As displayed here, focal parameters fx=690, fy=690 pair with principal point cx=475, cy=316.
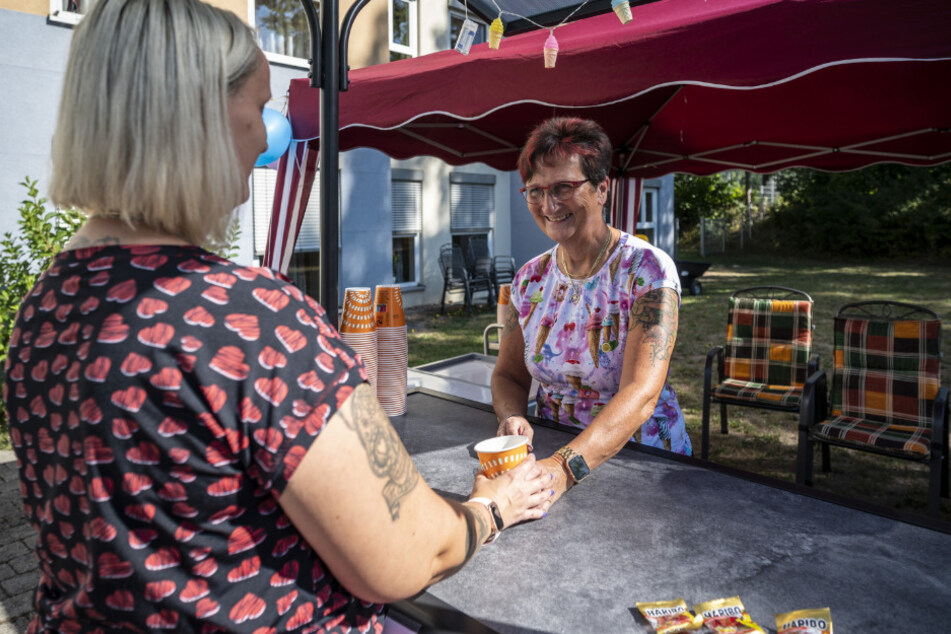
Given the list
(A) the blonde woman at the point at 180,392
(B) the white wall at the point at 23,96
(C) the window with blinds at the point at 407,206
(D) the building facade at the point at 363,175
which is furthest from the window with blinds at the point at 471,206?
(A) the blonde woman at the point at 180,392

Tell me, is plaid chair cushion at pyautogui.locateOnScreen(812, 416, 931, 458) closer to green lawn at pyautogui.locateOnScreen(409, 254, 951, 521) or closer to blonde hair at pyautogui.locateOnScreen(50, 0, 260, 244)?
green lawn at pyautogui.locateOnScreen(409, 254, 951, 521)

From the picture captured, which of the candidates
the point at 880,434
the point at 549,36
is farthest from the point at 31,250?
the point at 880,434

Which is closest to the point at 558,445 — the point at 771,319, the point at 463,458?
the point at 463,458

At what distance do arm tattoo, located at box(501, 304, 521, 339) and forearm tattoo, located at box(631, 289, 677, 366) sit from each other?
52 cm

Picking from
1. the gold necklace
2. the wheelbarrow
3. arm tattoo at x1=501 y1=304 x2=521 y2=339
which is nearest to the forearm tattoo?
the gold necklace

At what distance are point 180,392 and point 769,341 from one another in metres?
5.24

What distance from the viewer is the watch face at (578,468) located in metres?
1.75

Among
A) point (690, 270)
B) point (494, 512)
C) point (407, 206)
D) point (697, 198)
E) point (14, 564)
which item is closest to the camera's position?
Answer: point (494, 512)

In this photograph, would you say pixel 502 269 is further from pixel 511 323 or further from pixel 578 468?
pixel 578 468

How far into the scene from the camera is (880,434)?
3.93 meters

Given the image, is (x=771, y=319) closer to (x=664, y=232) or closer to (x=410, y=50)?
(x=410, y=50)

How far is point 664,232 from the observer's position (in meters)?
17.6

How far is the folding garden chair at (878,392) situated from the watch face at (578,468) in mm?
2607

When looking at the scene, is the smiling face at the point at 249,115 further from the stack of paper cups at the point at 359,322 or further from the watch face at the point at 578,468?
the stack of paper cups at the point at 359,322
